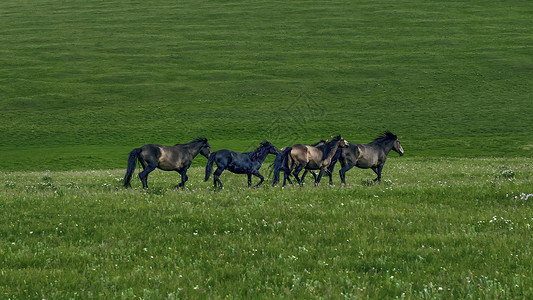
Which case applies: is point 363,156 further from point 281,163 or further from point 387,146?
point 281,163

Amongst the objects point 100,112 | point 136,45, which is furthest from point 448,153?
point 136,45

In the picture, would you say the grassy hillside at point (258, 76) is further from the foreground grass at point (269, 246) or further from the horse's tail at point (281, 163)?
the foreground grass at point (269, 246)

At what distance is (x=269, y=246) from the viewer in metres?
8.44

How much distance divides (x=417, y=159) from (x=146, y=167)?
2911cm

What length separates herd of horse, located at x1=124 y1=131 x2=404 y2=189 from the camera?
1784cm

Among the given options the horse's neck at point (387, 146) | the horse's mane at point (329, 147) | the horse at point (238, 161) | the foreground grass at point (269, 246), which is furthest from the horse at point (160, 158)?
the horse's neck at point (387, 146)

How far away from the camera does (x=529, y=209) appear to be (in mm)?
10891

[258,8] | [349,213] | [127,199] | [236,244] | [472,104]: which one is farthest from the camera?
[258,8]

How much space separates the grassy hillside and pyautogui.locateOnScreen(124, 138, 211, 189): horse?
1077 inches

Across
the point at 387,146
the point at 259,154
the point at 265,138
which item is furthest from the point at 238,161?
the point at 265,138

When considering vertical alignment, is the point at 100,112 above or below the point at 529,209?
below

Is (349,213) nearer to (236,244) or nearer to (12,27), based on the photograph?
(236,244)

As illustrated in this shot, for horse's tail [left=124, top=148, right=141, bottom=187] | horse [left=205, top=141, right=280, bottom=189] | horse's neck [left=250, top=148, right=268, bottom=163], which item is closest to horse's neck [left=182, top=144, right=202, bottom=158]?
horse [left=205, top=141, right=280, bottom=189]

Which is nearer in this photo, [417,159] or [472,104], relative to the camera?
[417,159]
